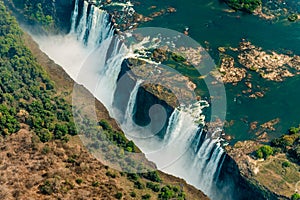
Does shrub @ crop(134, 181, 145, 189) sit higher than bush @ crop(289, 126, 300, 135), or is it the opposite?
bush @ crop(289, 126, 300, 135)

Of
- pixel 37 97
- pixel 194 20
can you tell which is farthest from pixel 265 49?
pixel 37 97

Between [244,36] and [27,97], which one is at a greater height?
[244,36]

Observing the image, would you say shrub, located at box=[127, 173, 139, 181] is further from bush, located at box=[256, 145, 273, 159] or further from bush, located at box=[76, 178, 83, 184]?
bush, located at box=[256, 145, 273, 159]

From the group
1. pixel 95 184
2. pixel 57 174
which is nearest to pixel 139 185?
pixel 95 184

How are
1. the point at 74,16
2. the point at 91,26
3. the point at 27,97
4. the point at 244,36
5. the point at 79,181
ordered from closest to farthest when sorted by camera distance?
the point at 79,181 → the point at 27,97 → the point at 244,36 → the point at 91,26 → the point at 74,16

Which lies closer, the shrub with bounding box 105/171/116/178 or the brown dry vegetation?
the brown dry vegetation

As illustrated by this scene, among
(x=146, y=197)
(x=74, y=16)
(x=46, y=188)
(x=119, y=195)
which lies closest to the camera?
(x=46, y=188)

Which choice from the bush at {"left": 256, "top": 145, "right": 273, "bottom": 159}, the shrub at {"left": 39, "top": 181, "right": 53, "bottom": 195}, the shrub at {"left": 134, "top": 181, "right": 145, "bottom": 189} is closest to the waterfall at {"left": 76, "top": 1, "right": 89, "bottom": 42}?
the shrub at {"left": 134, "top": 181, "right": 145, "bottom": 189}

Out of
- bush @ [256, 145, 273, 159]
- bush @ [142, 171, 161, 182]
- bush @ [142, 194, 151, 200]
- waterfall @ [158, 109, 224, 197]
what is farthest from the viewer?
waterfall @ [158, 109, 224, 197]

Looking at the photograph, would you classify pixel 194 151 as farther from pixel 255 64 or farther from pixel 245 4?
pixel 245 4
